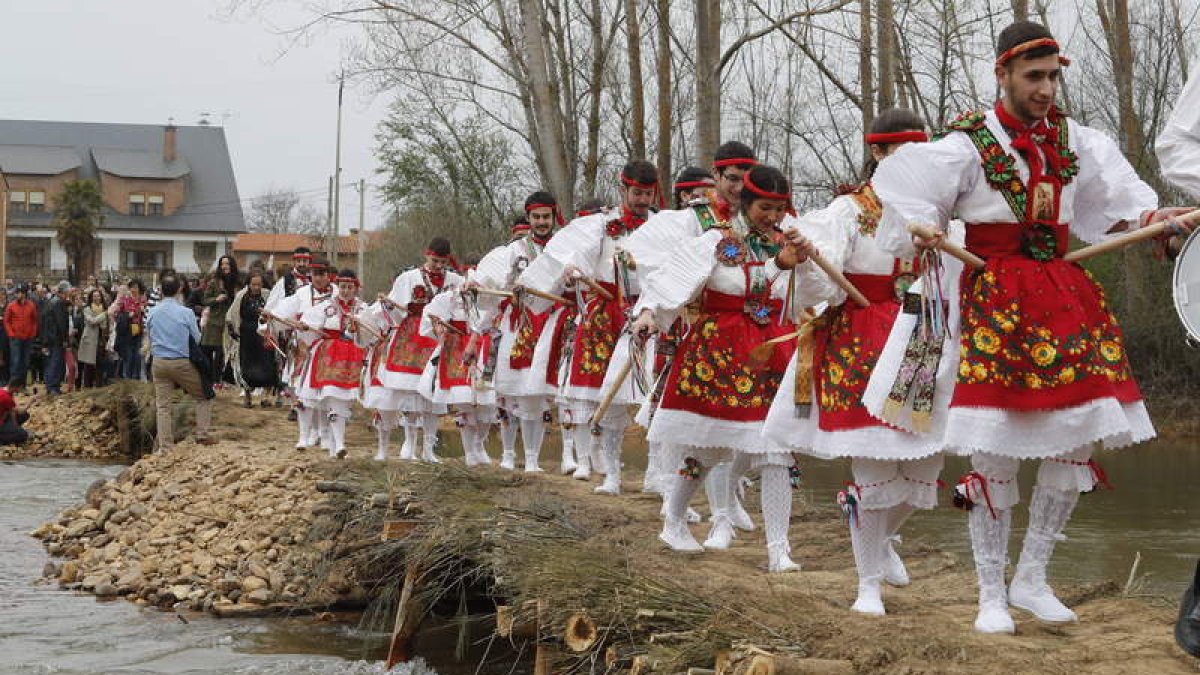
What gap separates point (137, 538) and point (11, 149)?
71.0 meters

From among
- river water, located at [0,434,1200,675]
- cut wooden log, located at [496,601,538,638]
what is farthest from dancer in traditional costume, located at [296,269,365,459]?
cut wooden log, located at [496,601,538,638]

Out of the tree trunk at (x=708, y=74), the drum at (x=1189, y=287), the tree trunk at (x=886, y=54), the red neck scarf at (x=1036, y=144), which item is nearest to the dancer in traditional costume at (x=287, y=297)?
the tree trunk at (x=708, y=74)

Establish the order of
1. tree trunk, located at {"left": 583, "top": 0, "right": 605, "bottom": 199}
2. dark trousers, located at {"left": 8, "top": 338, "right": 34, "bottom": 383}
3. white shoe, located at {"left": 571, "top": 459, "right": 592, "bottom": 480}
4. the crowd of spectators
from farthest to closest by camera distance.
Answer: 1. dark trousers, located at {"left": 8, "top": 338, "right": 34, "bottom": 383}
2. the crowd of spectators
3. tree trunk, located at {"left": 583, "top": 0, "right": 605, "bottom": 199}
4. white shoe, located at {"left": 571, "top": 459, "right": 592, "bottom": 480}

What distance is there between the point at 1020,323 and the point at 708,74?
12208 millimetres

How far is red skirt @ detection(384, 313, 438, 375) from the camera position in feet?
44.6

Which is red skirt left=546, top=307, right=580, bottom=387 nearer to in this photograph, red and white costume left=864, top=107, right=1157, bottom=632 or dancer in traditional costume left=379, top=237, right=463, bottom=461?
dancer in traditional costume left=379, top=237, right=463, bottom=461

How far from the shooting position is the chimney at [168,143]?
79.5m

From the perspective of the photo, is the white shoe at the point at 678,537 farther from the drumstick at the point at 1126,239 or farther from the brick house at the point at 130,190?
the brick house at the point at 130,190

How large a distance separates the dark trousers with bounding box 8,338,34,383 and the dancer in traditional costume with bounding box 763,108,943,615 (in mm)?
23225

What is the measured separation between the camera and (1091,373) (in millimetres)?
5301

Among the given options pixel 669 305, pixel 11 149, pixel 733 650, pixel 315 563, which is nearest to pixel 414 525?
pixel 315 563

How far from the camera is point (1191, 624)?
448cm

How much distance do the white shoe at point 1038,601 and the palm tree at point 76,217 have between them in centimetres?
6629

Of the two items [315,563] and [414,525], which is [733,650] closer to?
[414,525]
